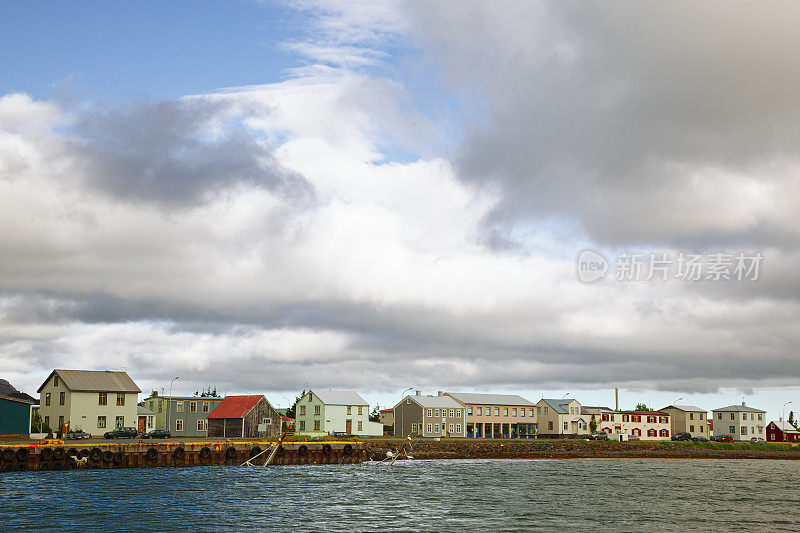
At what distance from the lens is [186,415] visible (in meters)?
123

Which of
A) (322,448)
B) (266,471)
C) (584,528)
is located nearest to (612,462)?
(322,448)

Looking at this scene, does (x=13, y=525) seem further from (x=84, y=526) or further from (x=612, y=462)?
(x=612, y=462)

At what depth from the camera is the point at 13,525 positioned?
42.8 meters

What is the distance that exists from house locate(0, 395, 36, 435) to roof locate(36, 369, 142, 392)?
5.79 metres

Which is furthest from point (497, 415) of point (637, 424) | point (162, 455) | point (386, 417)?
point (162, 455)

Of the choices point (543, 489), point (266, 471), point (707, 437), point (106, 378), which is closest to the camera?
point (543, 489)

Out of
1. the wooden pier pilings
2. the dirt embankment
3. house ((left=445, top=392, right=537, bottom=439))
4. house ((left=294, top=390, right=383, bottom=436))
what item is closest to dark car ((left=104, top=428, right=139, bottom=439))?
the wooden pier pilings

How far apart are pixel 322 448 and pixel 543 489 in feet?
104

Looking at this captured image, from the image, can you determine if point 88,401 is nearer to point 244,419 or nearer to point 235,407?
point 244,419

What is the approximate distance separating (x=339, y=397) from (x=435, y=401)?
18843mm

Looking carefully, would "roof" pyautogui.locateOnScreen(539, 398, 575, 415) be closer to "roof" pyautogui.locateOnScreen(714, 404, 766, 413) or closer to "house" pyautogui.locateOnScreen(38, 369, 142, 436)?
"roof" pyautogui.locateOnScreen(714, 404, 766, 413)

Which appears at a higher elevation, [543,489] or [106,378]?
[106,378]

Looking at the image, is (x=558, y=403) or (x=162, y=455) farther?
(x=558, y=403)

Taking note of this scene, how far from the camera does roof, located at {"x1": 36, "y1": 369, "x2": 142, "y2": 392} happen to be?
10462 cm
